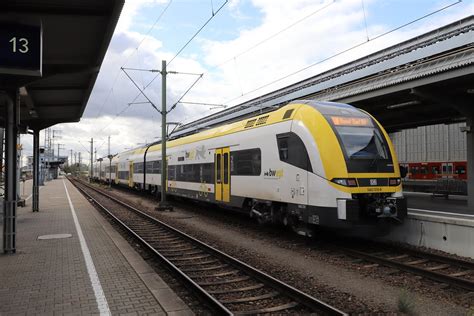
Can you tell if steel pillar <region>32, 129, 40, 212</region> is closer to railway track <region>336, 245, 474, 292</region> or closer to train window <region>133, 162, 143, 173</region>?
train window <region>133, 162, 143, 173</region>

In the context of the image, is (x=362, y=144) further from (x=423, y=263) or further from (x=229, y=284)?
(x=229, y=284)

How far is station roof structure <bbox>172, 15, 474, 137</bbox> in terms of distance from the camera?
15.7 metres

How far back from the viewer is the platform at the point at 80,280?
5297 millimetres

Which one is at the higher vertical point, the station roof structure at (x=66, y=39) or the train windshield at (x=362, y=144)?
the station roof structure at (x=66, y=39)

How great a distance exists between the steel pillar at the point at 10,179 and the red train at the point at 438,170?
112 feet

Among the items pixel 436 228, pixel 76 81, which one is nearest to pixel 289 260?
pixel 436 228

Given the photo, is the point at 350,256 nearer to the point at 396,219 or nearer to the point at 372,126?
the point at 396,219

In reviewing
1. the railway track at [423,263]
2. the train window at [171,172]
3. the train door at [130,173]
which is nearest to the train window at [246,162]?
the railway track at [423,263]

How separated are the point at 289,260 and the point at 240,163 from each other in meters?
4.69

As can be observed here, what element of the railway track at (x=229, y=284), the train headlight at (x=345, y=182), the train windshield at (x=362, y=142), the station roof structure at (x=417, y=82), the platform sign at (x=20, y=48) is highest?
the station roof structure at (x=417, y=82)

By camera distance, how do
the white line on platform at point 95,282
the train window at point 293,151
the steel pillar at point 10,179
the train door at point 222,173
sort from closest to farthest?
the white line on platform at point 95,282 → the steel pillar at point 10,179 → the train window at point 293,151 → the train door at point 222,173

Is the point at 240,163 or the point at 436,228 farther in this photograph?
the point at 240,163

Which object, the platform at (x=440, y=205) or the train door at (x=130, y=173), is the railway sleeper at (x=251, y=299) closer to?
the platform at (x=440, y=205)

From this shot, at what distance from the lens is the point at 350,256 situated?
8805 millimetres
